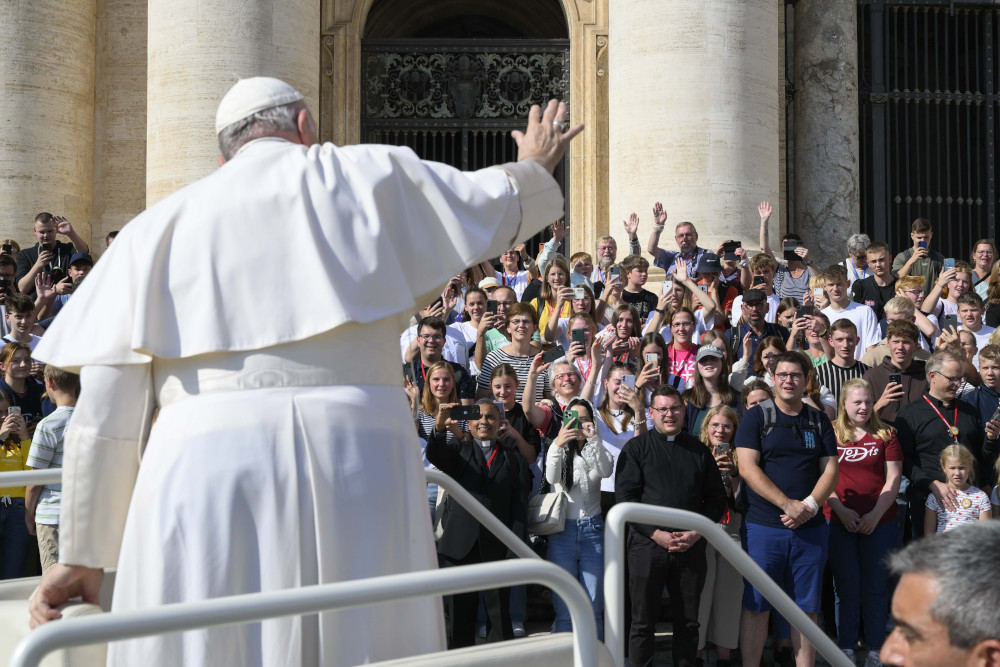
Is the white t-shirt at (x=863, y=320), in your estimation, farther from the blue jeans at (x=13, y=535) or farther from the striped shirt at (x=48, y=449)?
the blue jeans at (x=13, y=535)

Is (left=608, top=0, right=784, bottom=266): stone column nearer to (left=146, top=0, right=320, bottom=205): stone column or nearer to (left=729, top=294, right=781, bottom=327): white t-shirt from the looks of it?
(left=729, top=294, right=781, bottom=327): white t-shirt

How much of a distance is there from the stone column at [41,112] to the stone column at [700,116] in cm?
591

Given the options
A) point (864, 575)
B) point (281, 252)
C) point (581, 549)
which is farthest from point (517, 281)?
point (281, 252)

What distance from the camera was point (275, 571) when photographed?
2994 millimetres

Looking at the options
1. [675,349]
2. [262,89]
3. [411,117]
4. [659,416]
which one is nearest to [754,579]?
[262,89]

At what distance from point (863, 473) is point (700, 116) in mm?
5839

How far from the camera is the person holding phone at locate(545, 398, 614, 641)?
763 cm

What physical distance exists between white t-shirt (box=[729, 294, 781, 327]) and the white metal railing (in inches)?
286

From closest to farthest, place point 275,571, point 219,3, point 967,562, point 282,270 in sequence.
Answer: point 967,562 < point 275,571 < point 282,270 < point 219,3

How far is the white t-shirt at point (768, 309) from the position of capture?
396 inches

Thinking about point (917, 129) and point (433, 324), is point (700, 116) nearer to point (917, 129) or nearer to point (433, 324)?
point (917, 129)

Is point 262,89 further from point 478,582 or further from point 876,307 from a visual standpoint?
point 876,307

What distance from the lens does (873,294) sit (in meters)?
10.6

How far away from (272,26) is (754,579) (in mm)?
10577
